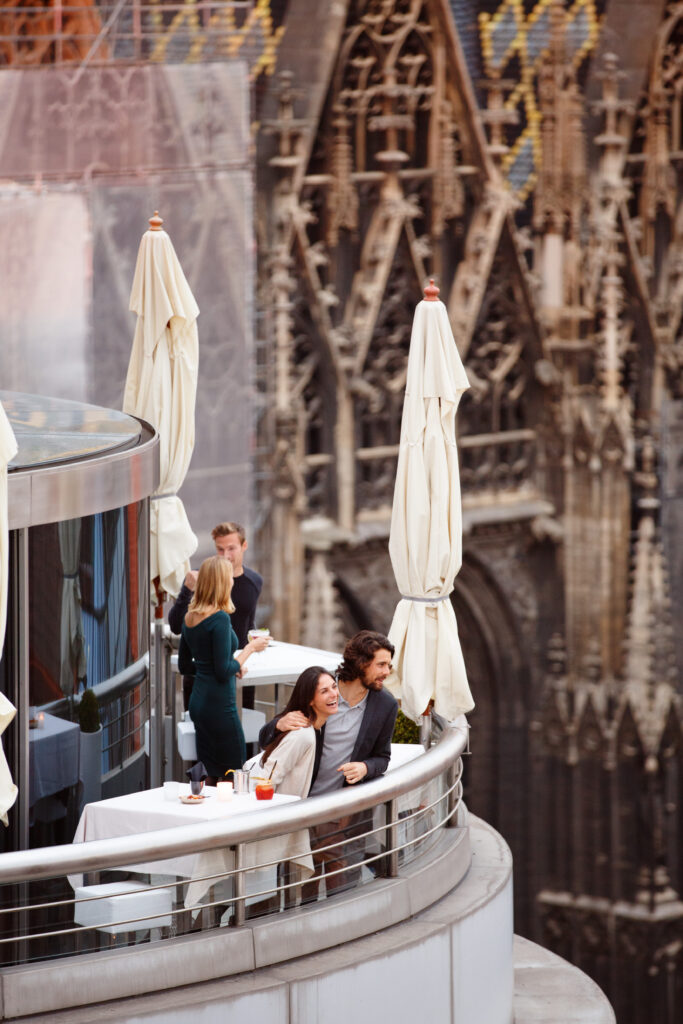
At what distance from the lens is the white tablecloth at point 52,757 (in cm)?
718

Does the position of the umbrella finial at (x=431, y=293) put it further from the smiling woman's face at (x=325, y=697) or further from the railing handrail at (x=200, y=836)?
the railing handrail at (x=200, y=836)

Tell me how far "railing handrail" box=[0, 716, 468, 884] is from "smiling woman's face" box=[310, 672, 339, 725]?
0.28 metres

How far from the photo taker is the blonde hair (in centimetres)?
716

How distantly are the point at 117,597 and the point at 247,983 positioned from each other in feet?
6.67

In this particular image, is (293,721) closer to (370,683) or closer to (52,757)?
(370,683)

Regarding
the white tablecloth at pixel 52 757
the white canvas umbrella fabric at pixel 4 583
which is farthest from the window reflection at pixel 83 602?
the white canvas umbrella fabric at pixel 4 583

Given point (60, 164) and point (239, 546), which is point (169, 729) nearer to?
point (239, 546)

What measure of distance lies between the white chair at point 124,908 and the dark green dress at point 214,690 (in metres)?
1.29

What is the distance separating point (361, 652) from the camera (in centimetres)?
683

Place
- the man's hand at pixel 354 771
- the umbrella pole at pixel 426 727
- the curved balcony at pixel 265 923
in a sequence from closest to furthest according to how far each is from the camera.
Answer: the curved balcony at pixel 265 923 → the man's hand at pixel 354 771 → the umbrella pole at pixel 426 727

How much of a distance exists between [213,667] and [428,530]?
1.04 m

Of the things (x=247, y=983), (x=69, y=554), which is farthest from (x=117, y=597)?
(x=247, y=983)

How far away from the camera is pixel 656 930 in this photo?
19125 mm

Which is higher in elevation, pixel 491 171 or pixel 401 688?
pixel 491 171
